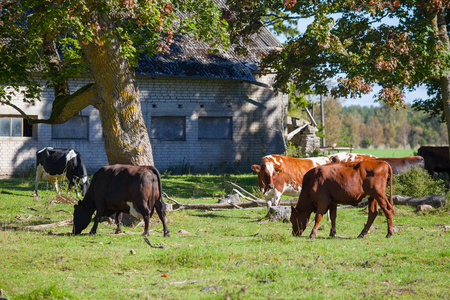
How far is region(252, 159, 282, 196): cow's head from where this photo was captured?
13266 mm

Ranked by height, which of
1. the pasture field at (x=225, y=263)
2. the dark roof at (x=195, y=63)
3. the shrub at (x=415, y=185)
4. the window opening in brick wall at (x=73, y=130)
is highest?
the dark roof at (x=195, y=63)

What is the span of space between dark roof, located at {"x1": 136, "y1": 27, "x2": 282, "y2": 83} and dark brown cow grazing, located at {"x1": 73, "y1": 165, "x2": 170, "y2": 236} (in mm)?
13660

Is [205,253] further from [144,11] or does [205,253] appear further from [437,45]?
[437,45]

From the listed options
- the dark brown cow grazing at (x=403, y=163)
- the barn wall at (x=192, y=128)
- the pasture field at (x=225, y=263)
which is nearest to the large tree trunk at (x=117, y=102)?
the pasture field at (x=225, y=263)

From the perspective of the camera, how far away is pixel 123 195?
1045 cm

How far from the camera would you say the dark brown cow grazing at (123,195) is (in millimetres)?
10344

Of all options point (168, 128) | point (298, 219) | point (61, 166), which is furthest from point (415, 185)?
point (168, 128)

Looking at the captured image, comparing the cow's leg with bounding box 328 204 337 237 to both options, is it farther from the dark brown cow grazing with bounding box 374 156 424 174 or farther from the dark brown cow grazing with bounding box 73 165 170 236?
the dark brown cow grazing with bounding box 374 156 424 174

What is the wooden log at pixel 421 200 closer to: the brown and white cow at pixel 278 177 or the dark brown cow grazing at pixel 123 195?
the brown and white cow at pixel 278 177

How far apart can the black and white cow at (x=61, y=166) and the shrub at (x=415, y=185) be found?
9.67m

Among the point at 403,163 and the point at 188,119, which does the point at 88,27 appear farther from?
the point at 188,119

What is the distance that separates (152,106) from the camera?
25141 mm

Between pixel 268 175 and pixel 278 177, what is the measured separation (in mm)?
266

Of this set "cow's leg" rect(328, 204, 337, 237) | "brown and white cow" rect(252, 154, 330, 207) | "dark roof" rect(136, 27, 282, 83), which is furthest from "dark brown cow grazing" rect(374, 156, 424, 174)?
"dark roof" rect(136, 27, 282, 83)
